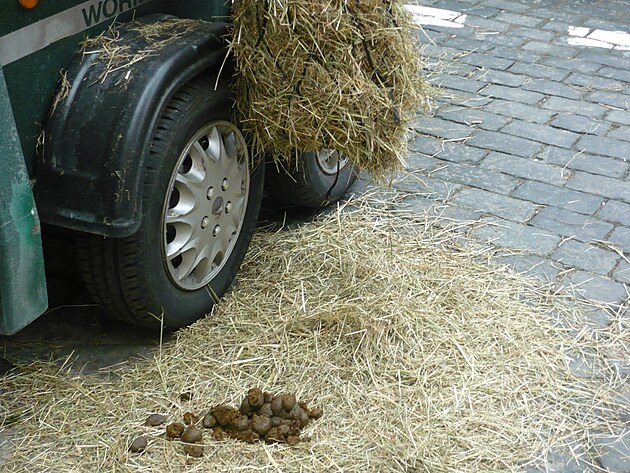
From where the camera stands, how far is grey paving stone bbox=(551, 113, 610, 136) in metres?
5.93

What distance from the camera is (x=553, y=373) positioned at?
3873 mm

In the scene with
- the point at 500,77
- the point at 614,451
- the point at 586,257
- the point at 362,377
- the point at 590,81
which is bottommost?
the point at 614,451

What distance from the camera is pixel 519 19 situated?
25.1 ft

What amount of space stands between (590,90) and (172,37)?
12.1ft

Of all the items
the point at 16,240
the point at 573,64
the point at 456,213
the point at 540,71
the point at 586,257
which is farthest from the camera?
the point at 573,64

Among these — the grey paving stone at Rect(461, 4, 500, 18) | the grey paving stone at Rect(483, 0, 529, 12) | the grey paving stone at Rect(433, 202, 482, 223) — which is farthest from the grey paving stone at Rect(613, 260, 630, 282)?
the grey paving stone at Rect(483, 0, 529, 12)

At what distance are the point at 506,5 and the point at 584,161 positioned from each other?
2805 mm

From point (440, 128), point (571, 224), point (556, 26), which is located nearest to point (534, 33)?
point (556, 26)

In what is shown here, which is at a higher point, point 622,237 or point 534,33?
point 534,33

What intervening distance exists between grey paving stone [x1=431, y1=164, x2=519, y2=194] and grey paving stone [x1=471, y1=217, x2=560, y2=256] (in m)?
0.36

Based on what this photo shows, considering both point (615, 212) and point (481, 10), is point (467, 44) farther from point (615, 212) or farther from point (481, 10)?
point (615, 212)

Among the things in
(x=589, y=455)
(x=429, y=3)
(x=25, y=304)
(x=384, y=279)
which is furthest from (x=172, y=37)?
(x=429, y=3)

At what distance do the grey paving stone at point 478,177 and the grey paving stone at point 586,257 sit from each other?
613 mm

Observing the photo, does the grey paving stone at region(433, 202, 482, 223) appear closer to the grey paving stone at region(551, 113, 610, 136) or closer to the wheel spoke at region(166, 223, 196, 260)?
the grey paving stone at region(551, 113, 610, 136)
